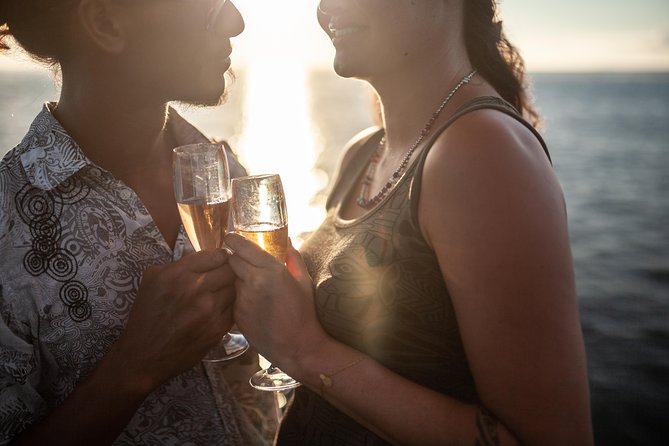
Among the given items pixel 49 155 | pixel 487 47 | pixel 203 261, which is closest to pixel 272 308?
pixel 203 261

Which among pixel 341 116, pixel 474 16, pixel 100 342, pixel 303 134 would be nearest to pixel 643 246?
pixel 474 16

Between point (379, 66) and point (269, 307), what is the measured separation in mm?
1237

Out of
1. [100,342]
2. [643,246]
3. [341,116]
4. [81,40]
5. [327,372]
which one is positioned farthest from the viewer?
[341,116]

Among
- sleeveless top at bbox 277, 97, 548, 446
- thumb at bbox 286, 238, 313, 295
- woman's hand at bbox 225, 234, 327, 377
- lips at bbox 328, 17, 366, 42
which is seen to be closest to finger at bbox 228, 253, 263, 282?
woman's hand at bbox 225, 234, 327, 377

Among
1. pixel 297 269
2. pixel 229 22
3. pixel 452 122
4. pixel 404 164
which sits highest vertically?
pixel 229 22

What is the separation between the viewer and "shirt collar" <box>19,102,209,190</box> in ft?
7.64

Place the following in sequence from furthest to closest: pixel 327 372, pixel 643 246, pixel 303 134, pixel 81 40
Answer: pixel 303 134 → pixel 643 246 → pixel 81 40 → pixel 327 372

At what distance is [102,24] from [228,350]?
5.42 ft

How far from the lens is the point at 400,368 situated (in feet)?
7.32

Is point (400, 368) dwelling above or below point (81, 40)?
below

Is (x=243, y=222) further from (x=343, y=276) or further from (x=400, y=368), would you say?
(x=400, y=368)

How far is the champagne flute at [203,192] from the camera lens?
225 centimetres

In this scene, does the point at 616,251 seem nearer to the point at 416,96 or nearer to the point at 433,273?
the point at 416,96

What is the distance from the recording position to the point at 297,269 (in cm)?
242
